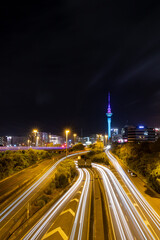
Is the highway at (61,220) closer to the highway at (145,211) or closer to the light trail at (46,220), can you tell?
the light trail at (46,220)

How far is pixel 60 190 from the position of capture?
19.6 m

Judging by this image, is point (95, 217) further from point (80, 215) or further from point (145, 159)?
point (145, 159)

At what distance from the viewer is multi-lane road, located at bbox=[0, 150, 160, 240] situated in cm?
1021

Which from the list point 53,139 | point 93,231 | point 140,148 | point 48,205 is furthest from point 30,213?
point 53,139

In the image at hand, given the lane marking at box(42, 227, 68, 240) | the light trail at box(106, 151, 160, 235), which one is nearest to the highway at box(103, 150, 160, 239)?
the light trail at box(106, 151, 160, 235)

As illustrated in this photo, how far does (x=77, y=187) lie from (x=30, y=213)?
28.8ft

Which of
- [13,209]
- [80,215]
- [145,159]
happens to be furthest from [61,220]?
[145,159]

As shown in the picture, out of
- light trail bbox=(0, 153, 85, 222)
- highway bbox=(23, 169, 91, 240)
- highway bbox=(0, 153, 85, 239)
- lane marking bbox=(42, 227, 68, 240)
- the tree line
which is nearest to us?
lane marking bbox=(42, 227, 68, 240)

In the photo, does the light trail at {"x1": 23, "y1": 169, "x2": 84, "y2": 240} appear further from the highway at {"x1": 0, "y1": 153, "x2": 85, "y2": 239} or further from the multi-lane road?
the highway at {"x1": 0, "y1": 153, "x2": 85, "y2": 239}

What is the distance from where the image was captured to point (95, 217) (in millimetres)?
12562

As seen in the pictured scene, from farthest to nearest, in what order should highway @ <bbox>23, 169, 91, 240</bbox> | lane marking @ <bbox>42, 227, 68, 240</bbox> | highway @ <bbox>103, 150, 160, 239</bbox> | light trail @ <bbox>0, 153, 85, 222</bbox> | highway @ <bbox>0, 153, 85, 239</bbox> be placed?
light trail @ <bbox>0, 153, 85, 222</bbox> → highway @ <bbox>0, 153, 85, 239</bbox> → highway @ <bbox>103, 150, 160, 239</bbox> → highway @ <bbox>23, 169, 91, 240</bbox> → lane marking @ <bbox>42, 227, 68, 240</bbox>

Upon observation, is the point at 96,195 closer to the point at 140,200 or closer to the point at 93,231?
the point at 140,200

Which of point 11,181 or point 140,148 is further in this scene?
point 140,148

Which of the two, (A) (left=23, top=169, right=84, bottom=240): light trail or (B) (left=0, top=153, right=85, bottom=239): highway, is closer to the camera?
(A) (left=23, top=169, right=84, bottom=240): light trail
